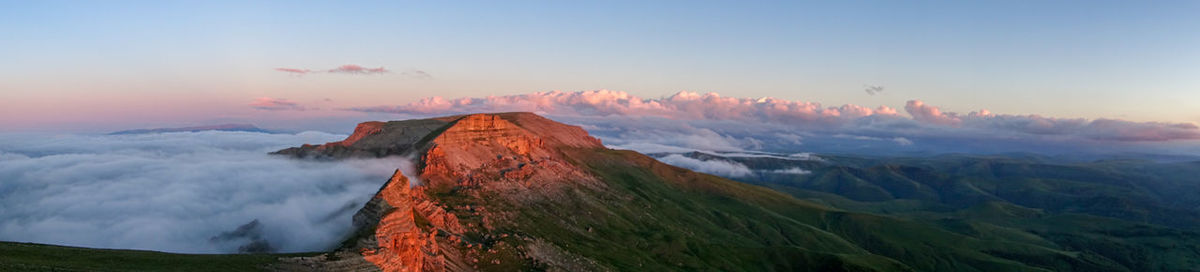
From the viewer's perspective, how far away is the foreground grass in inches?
3246

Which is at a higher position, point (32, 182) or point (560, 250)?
point (32, 182)

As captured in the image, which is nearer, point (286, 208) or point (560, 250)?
point (286, 208)

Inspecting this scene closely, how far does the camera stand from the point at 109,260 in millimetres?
89875

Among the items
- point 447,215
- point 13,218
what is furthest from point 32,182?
point 447,215

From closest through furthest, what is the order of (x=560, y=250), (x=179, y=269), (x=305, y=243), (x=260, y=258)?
1. (x=179, y=269)
2. (x=260, y=258)
3. (x=305, y=243)
4. (x=560, y=250)

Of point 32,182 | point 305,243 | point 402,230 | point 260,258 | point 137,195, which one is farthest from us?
point 32,182

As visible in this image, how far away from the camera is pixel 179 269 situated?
89250mm

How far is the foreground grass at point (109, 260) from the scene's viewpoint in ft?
270

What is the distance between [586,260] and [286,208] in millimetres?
98885

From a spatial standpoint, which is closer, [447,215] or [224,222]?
[224,222]

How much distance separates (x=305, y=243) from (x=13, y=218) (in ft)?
287

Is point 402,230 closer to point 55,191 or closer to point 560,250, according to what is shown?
point 560,250

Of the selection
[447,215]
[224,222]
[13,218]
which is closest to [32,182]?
[13,218]

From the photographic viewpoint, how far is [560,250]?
193375 mm
